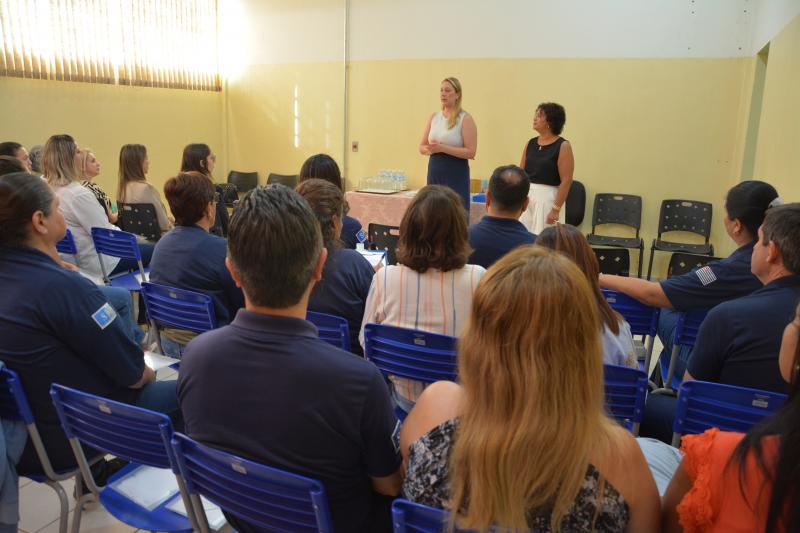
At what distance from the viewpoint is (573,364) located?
3.42ft

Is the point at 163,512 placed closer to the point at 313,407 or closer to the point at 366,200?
the point at 313,407

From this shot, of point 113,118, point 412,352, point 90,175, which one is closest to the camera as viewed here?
point 412,352

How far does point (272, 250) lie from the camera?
1312 millimetres

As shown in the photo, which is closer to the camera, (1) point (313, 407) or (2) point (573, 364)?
(2) point (573, 364)

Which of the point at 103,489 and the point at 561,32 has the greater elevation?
the point at 561,32

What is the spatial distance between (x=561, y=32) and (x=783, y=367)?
5422 millimetres

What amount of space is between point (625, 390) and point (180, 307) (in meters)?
1.79

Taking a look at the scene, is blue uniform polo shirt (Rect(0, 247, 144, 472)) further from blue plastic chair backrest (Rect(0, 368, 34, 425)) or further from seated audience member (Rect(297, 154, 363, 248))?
seated audience member (Rect(297, 154, 363, 248))

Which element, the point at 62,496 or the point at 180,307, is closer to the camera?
the point at 62,496

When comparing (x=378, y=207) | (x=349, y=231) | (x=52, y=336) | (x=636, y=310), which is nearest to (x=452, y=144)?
(x=378, y=207)

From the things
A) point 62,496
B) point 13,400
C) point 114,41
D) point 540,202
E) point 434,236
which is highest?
point 114,41

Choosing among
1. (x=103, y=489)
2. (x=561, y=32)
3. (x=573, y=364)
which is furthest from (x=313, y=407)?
(x=561, y=32)

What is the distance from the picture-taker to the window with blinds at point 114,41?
5.72 meters

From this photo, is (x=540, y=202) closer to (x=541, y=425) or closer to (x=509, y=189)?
(x=509, y=189)
